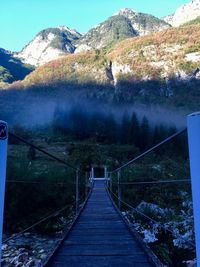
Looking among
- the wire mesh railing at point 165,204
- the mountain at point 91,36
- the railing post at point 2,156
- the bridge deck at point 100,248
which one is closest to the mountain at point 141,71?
the mountain at point 91,36

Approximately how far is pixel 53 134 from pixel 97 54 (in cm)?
5121

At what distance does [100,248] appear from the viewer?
10.3ft

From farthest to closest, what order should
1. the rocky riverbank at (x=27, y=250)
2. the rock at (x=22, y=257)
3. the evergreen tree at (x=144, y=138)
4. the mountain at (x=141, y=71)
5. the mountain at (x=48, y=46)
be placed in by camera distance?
the mountain at (x=48, y=46) → the mountain at (x=141, y=71) → the evergreen tree at (x=144, y=138) → the rock at (x=22, y=257) → the rocky riverbank at (x=27, y=250)

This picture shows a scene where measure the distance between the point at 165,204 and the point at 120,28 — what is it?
524ft

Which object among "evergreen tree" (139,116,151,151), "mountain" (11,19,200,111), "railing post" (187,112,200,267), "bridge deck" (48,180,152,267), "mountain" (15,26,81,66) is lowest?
"bridge deck" (48,180,152,267)

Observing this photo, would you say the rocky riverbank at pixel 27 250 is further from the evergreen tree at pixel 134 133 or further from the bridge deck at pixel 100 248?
the evergreen tree at pixel 134 133

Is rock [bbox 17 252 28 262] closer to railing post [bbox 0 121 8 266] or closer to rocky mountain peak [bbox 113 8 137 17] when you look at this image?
railing post [bbox 0 121 8 266]

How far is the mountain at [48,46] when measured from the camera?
6724 inches

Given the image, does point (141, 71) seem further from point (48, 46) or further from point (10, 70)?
point (48, 46)

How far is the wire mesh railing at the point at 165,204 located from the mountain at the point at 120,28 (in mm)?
145205

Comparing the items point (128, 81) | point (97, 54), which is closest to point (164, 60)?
point (128, 81)

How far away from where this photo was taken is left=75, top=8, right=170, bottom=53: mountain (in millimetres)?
159250

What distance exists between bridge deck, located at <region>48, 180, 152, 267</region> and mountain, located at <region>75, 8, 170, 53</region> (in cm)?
→ 15430

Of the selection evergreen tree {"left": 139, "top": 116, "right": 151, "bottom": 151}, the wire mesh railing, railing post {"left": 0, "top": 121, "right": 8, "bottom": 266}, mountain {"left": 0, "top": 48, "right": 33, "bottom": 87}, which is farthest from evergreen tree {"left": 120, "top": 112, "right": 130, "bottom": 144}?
mountain {"left": 0, "top": 48, "right": 33, "bottom": 87}
